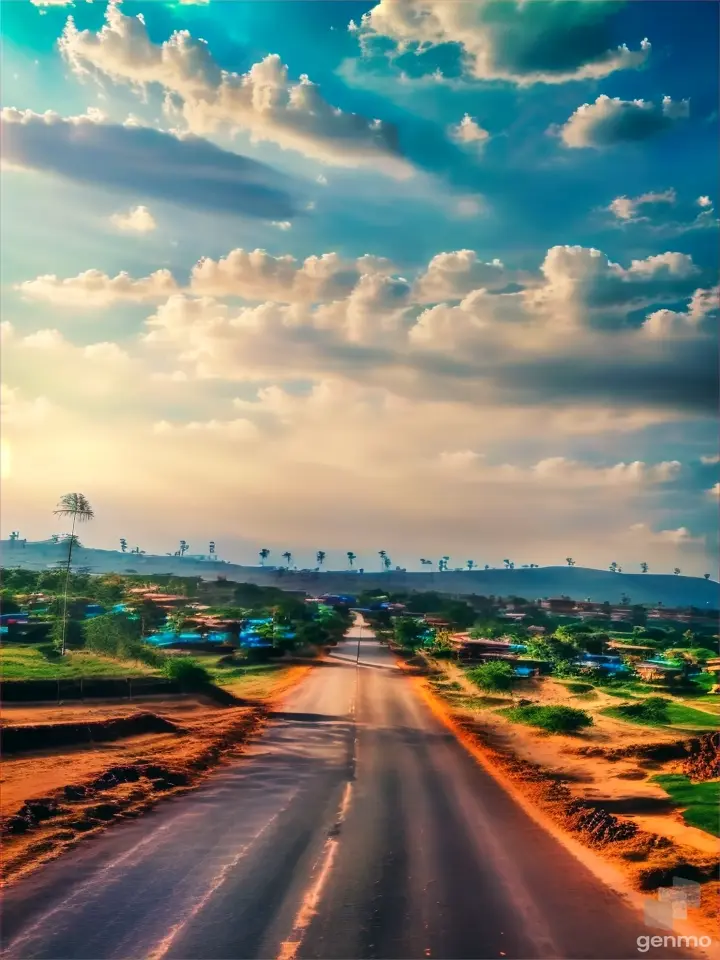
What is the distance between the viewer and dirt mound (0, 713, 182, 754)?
29797 millimetres

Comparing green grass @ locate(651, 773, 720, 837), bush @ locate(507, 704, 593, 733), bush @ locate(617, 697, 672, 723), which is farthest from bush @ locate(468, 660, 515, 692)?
green grass @ locate(651, 773, 720, 837)

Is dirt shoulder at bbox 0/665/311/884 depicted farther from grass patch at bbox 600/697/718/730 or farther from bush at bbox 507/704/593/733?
grass patch at bbox 600/697/718/730

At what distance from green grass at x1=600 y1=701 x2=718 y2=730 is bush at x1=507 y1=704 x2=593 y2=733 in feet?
4.51

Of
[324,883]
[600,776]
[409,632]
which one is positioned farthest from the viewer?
[409,632]

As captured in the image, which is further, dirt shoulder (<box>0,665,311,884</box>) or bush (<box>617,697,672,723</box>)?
bush (<box>617,697,672,723</box>)

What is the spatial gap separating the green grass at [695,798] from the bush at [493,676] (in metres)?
12.6

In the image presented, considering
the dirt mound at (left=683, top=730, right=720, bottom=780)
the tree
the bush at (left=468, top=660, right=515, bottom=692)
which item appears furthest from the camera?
the tree

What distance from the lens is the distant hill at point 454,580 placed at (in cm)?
4416

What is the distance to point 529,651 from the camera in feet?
143

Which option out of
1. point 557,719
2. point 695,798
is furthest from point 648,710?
point 695,798

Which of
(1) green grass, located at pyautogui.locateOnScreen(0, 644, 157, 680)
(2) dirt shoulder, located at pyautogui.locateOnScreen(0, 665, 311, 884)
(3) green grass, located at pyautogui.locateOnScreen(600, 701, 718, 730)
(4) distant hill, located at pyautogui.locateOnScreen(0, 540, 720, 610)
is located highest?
(4) distant hill, located at pyautogui.locateOnScreen(0, 540, 720, 610)

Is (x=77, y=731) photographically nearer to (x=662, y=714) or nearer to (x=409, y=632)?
(x=409, y=632)

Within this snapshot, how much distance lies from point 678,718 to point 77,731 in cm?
3122

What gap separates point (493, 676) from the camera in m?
43.2
